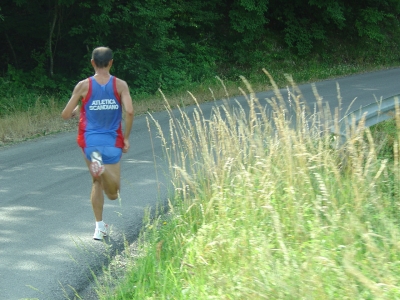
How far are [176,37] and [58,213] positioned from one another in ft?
58.2

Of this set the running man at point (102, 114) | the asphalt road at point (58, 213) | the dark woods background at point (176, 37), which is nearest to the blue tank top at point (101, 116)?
the running man at point (102, 114)

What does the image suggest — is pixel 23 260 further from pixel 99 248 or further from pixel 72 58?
pixel 72 58

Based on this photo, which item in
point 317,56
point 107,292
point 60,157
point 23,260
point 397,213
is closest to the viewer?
point 107,292

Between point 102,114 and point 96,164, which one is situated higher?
point 102,114

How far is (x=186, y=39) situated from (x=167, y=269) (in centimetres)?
2103

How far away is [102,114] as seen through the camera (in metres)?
6.12

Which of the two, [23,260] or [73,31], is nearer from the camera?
[23,260]

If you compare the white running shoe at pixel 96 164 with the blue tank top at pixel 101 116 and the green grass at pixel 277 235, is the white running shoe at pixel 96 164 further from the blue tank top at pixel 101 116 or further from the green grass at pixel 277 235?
the green grass at pixel 277 235

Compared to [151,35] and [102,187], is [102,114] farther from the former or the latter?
[151,35]

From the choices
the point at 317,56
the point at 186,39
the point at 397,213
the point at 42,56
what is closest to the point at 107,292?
the point at 397,213

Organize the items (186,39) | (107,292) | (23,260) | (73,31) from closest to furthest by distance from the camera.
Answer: (107,292) → (23,260) → (73,31) → (186,39)

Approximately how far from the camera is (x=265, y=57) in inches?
1054

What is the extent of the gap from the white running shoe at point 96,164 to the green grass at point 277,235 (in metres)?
0.79

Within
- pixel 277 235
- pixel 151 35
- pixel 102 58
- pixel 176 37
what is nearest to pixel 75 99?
pixel 102 58
